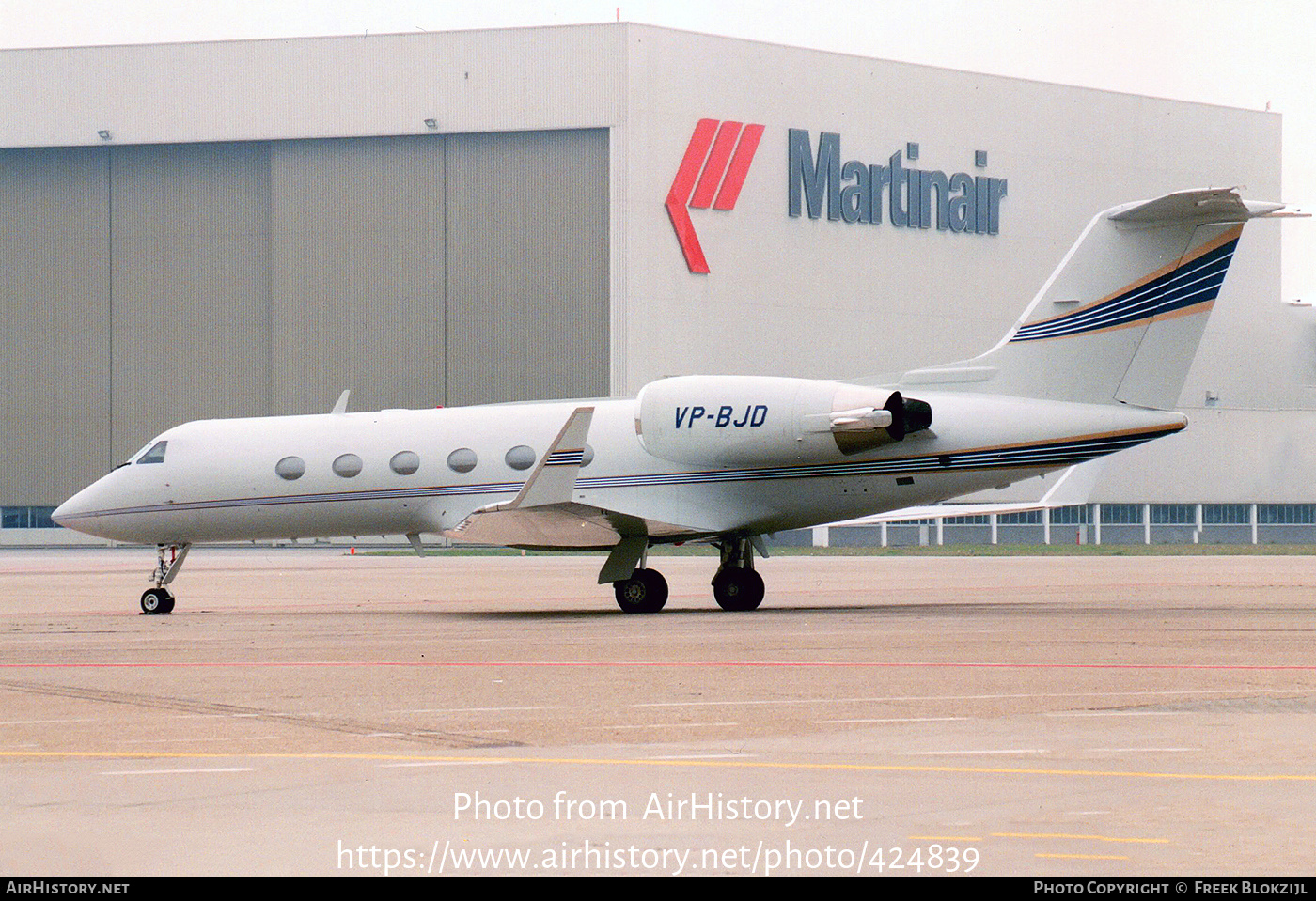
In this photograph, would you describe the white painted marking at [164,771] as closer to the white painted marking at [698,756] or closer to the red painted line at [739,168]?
the white painted marking at [698,756]

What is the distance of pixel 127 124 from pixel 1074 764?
68550 millimetres

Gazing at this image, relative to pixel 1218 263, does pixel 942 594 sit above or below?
below

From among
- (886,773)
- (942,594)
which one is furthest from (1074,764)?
(942,594)

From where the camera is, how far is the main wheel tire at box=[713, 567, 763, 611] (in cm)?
2398

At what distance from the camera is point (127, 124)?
230 ft

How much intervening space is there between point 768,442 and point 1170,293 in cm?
591

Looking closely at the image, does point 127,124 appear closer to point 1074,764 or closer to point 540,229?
point 540,229

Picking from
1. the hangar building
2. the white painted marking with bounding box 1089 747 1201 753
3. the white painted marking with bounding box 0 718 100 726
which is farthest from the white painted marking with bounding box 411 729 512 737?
the hangar building

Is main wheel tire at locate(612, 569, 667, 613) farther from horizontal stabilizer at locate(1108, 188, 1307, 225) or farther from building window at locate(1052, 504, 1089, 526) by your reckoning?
building window at locate(1052, 504, 1089, 526)

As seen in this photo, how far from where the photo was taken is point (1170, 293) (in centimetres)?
2191

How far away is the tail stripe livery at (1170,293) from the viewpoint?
858 inches

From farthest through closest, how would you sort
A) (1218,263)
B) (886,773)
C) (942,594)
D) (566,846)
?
(942,594), (1218,263), (886,773), (566,846)

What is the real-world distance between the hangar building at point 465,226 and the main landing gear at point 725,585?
139ft

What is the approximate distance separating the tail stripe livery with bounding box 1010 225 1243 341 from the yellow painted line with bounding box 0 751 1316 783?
14.7 m
